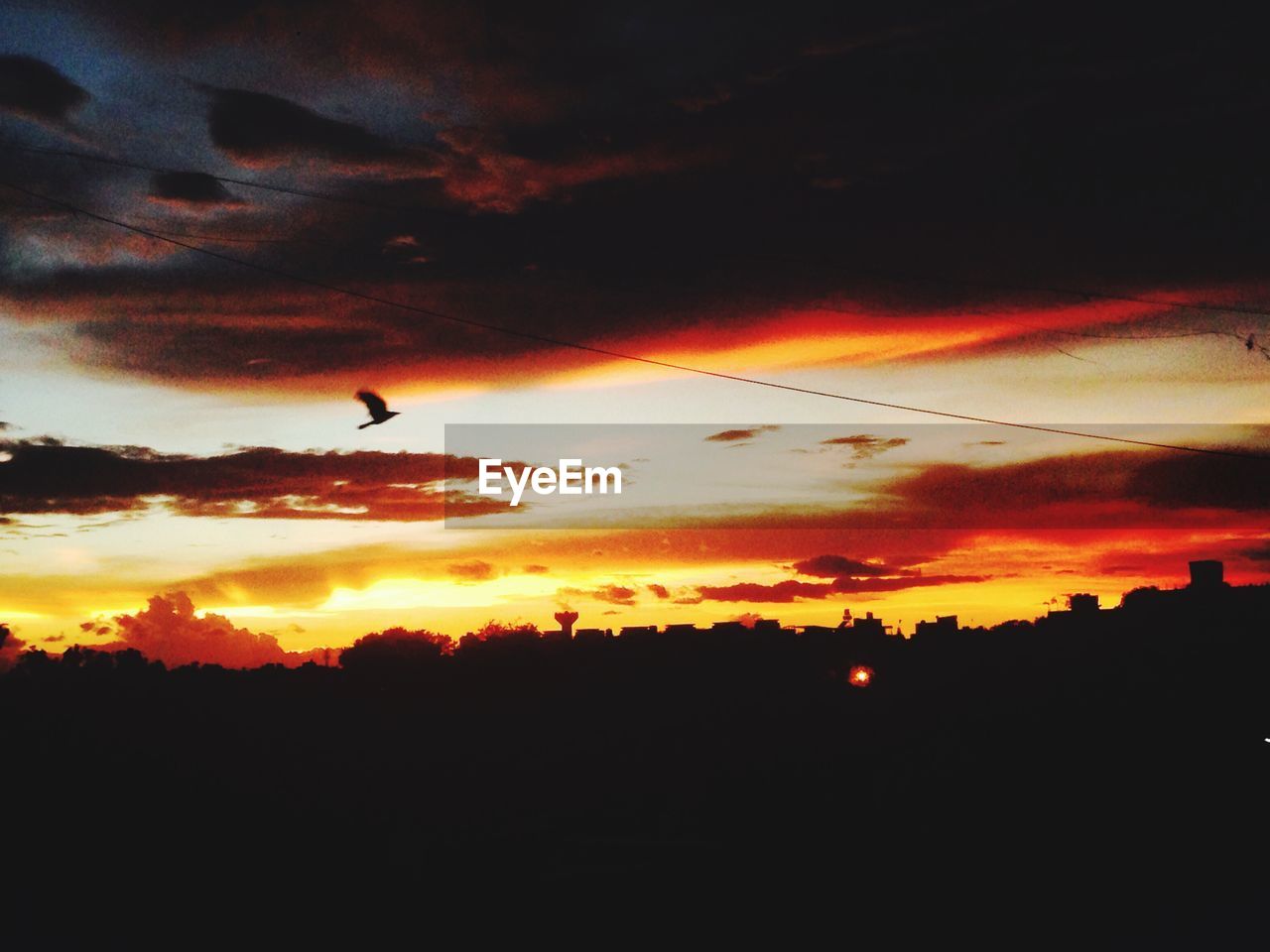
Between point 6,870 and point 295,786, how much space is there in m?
7.95

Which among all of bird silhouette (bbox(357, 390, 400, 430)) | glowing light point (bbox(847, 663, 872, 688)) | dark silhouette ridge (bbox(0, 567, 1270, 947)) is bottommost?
dark silhouette ridge (bbox(0, 567, 1270, 947))

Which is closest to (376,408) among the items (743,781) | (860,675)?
(860,675)

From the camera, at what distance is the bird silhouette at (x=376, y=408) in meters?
16.2

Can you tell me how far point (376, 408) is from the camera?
1634 cm

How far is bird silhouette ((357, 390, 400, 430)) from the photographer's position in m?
16.2

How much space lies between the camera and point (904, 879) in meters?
18.7

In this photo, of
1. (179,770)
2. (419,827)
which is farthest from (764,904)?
(179,770)

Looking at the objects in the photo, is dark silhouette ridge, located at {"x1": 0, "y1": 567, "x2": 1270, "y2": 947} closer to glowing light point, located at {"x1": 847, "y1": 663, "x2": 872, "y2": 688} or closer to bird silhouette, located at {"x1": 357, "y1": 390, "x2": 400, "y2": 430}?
glowing light point, located at {"x1": 847, "y1": 663, "x2": 872, "y2": 688}

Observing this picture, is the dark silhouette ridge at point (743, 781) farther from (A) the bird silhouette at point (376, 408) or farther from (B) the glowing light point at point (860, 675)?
(A) the bird silhouette at point (376, 408)

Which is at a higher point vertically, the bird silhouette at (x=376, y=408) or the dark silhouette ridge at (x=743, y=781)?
the bird silhouette at (x=376, y=408)

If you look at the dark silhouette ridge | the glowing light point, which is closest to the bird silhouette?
the dark silhouette ridge

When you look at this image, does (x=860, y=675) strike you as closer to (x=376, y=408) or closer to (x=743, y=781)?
(x=743, y=781)

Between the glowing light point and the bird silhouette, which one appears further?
the glowing light point

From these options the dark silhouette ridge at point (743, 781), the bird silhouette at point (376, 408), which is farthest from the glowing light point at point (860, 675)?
the bird silhouette at point (376, 408)
